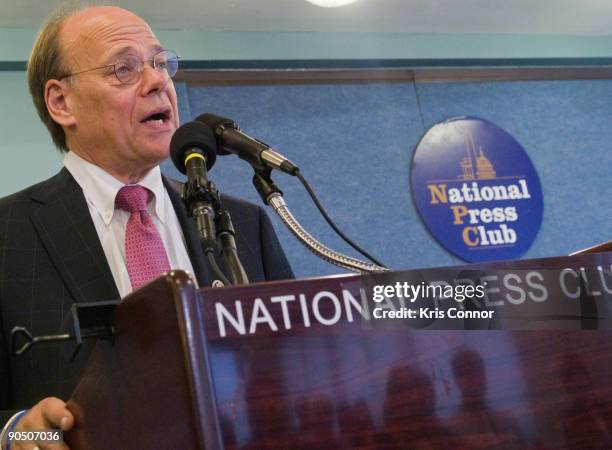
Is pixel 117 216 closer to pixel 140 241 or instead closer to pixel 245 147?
pixel 140 241

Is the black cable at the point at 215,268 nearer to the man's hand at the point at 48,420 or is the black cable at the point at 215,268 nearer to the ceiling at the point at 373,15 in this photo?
the man's hand at the point at 48,420

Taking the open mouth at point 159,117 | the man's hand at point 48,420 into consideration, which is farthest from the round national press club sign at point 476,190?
the man's hand at point 48,420

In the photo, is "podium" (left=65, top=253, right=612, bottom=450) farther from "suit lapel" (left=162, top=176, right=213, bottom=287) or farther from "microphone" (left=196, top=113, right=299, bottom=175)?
"suit lapel" (left=162, top=176, right=213, bottom=287)

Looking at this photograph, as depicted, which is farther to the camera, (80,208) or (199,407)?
(80,208)

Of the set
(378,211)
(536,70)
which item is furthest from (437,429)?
(536,70)

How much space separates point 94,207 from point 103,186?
0.05 metres

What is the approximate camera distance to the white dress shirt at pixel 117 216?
159 centimetres

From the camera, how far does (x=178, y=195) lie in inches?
69.9

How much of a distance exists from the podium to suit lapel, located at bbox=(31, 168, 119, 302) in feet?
2.47

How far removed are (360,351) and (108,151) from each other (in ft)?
3.83

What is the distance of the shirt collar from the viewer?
1.67 m

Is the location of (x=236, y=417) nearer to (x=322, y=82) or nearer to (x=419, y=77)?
(x=322, y=82)

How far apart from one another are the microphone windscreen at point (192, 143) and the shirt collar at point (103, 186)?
46 centimetres

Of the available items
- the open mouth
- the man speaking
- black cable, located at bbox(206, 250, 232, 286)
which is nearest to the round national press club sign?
the man speaking
